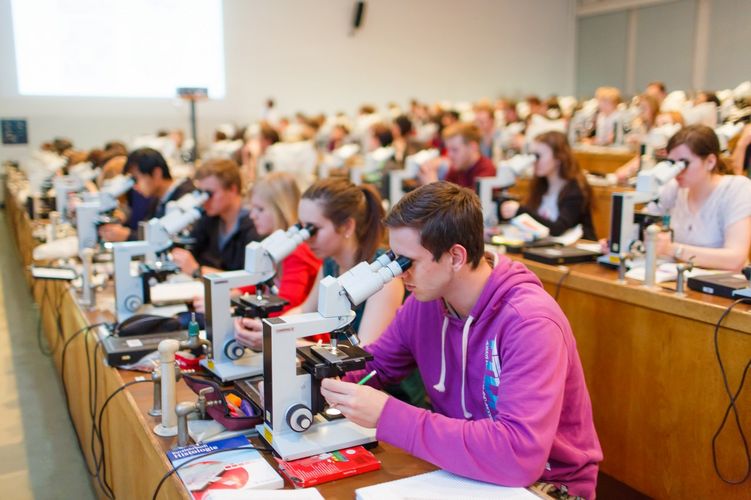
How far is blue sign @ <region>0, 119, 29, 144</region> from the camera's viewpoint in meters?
10.1

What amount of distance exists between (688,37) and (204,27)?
7.48 meters

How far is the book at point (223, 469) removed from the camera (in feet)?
4.07

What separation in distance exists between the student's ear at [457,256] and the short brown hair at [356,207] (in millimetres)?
793

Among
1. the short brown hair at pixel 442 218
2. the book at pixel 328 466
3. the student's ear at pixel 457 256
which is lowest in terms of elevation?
the book at pixel 328 466

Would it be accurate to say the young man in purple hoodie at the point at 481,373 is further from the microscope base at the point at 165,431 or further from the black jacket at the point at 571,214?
the black jacket at the point at 571,214

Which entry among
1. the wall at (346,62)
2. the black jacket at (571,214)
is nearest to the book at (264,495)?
the black jacket at (571,214)

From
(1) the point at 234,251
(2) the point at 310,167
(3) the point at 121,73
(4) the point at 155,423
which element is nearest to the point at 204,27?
(3) the point at 121,73

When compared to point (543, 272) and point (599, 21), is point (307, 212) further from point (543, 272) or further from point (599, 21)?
point (599, 21)

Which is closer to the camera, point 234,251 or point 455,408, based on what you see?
point 455,408

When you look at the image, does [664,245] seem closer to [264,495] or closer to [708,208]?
[708,208]

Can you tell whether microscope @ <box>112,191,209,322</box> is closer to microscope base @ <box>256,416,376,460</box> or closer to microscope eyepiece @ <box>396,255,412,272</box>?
microscope base @ <box>256,416,376,460</box>

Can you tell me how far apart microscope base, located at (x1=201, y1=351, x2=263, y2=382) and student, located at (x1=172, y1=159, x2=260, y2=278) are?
1148mm

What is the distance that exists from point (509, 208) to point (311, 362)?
2474 millimetres

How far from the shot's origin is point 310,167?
279 inches
